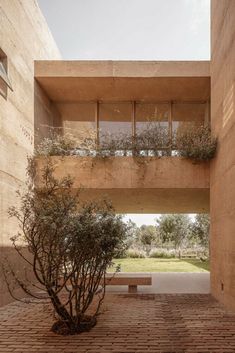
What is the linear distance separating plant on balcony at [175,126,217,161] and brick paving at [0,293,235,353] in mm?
3494

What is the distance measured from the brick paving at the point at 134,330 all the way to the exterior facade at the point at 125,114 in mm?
757

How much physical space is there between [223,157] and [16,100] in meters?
4.92

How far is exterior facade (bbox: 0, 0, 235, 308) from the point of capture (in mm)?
6566

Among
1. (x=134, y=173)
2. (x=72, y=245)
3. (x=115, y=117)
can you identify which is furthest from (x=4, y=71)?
(x=72, y=245)

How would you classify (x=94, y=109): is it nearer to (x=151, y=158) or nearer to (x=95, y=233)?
(x=151, y=158)

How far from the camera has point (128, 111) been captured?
32.9 ft

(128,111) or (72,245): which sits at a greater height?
(128,111)

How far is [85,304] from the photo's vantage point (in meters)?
4.81

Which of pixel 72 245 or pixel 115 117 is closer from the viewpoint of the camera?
pixel 72 245

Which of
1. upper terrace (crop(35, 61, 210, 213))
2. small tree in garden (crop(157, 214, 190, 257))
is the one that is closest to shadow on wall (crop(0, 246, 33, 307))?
upper terrace (crop(35, 61, 210, 213))

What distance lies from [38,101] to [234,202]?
6028 mm

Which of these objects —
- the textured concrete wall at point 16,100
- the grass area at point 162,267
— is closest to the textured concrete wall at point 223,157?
the textured concrete wall at point 16,100

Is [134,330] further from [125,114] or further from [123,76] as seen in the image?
[125,114]

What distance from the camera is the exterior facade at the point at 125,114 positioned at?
657 centimetres
